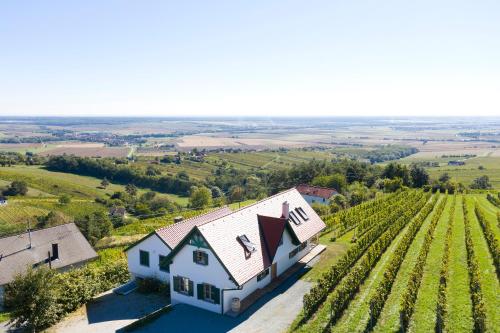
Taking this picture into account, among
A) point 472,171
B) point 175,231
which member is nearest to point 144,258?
point 175,231

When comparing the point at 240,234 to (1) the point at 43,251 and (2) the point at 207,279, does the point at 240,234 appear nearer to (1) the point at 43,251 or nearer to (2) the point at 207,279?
(2) the point at 207,279

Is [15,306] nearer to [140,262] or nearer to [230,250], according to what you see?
[140,262]

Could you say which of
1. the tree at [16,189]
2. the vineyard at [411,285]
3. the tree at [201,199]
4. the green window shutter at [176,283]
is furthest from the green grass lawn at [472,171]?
the tree at [16,189]

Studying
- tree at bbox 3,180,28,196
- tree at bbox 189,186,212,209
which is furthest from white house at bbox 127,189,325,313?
tree at bbox 3,180,28,196

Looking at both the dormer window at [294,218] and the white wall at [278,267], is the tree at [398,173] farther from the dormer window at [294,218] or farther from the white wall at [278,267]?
the white wall at [278,267]

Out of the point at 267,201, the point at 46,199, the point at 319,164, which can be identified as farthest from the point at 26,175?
the point at 267,201

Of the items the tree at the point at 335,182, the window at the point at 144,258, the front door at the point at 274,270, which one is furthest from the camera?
the tree at the point at 335,182
